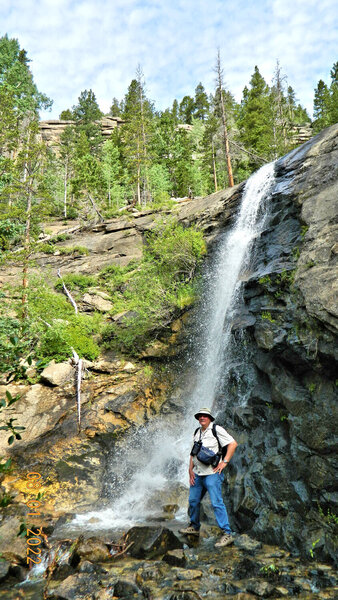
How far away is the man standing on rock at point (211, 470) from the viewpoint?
6.31m

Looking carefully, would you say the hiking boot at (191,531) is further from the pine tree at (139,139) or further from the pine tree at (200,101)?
the pine tree at (200,101)

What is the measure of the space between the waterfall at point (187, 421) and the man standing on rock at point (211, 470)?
2721mm

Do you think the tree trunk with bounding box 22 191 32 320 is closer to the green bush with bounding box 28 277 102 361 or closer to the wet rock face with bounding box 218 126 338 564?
the green bush with bounding box 28 277 102 361

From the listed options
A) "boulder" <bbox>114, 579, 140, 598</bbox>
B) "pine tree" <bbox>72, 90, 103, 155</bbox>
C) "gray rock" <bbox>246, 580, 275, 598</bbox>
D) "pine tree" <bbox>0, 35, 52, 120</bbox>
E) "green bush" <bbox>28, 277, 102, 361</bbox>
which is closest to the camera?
"gray rock" <bbox>246, 580, 275, 598</bbox>

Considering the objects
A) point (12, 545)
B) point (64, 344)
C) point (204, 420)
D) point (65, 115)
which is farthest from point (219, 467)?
point (65, 115)

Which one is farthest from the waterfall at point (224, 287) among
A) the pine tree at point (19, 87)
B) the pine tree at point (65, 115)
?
the pine tree at point (65, 115)

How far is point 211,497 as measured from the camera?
632 centimetres

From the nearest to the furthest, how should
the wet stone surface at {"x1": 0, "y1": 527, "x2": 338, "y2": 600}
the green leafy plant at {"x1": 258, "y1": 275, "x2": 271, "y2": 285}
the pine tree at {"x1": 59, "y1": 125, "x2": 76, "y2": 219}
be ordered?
the wet stone surface at {"x1": 0, "y1": 527, "x2": 338, "y2": 600}
the green leafy plant at {"x1": 258, "y1": 275, "x2": 271, "y2": 285}
the pine tree at {"x1": 59, "y1": 125, "x2": 76, "y2": 219}

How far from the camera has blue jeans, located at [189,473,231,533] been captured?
630cm

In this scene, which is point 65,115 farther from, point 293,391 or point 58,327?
point 293,391

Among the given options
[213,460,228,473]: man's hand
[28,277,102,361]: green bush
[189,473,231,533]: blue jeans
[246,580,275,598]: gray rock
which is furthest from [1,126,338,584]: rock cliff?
[246,580,275,598]: gray rock

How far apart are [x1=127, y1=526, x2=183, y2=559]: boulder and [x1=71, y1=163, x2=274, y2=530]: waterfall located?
196cm

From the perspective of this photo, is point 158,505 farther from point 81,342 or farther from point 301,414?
point 81,342

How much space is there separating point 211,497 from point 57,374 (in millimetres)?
9569
